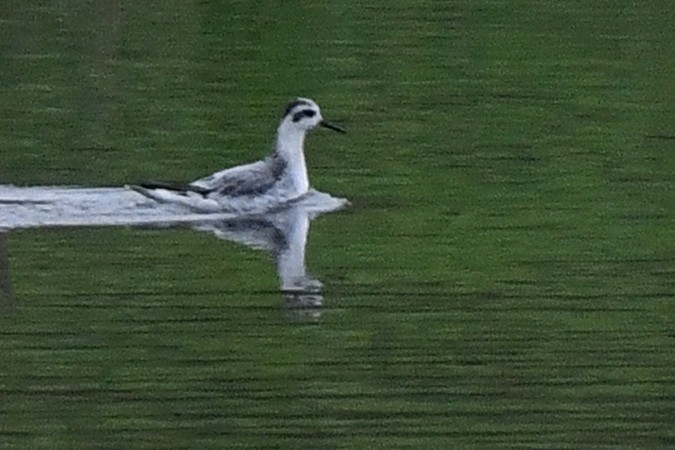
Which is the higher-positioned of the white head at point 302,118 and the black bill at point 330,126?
the white head at point 302,118

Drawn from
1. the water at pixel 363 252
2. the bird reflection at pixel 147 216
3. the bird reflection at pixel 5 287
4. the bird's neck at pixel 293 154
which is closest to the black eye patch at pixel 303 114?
the bird's neck at pixel 293 154

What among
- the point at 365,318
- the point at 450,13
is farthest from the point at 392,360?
the point at 450,13

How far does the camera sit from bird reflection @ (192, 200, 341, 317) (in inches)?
569

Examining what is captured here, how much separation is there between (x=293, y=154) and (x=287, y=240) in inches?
72.5

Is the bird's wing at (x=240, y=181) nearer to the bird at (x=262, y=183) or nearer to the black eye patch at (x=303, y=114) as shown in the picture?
the bird at (x=262, y=183)

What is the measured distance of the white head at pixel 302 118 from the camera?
1833cm

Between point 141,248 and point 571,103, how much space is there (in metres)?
6.58

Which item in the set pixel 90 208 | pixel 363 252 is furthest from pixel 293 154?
pixel 363 252

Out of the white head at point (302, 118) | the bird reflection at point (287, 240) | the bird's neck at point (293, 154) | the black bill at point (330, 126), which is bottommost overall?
the bird reflection at point (287, 240)

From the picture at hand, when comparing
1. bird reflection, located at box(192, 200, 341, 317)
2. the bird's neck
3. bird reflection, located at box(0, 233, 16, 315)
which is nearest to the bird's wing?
the bird's neck

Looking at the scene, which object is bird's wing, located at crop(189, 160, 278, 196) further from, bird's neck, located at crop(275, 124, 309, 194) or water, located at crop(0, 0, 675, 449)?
water, located at crop(0, 0, 675, 449)

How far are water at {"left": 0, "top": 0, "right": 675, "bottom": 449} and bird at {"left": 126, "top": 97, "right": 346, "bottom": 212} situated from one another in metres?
0.33

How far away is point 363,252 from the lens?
15641mm

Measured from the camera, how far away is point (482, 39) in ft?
82.1
